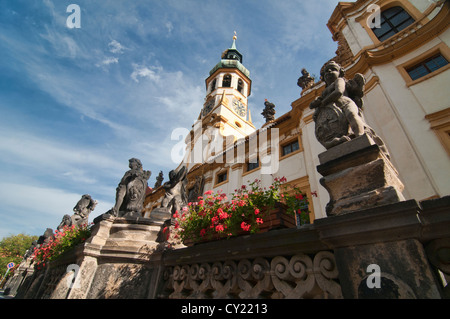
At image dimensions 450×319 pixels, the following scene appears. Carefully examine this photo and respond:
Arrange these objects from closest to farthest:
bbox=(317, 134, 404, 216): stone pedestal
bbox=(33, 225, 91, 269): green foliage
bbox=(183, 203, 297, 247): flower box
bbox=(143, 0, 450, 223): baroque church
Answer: bbox=(317, 134, 404, 216): stone pedestal, bbox=(183, 203, 297, 247): flower box, bbox=(33, 225, 91, 269): green foliage, bbox=(143, 0, 450, 223): baroque church

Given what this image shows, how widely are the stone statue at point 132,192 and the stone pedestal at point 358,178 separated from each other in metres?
3.70

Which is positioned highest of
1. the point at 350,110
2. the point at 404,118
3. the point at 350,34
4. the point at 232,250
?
the point at 350,34

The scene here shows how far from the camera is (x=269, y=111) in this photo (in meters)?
16.2

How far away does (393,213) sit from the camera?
1477 millimetres

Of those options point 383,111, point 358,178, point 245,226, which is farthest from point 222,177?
point 358,178

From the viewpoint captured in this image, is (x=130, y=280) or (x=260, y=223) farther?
(x=130, y=280)

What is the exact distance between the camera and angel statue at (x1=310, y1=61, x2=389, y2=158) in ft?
7.62

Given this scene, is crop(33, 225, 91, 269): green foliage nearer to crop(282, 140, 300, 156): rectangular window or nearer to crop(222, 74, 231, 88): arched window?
crop(282, 140, 300, 156): rectangular window

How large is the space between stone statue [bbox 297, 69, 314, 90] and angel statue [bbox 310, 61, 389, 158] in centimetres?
1113

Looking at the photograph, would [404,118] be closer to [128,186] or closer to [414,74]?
[414,74]

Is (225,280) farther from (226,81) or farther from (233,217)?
(226,81)

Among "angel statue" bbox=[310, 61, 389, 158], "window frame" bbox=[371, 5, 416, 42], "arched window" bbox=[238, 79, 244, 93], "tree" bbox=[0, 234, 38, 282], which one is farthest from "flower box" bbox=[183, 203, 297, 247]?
"tree" bbox=[0, 234, 38, 282]
